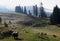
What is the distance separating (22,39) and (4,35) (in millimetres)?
10227

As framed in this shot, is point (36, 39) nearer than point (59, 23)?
Yes

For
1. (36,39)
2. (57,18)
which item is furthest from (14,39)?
(57,18)

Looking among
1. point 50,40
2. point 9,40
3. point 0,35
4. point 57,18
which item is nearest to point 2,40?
point 9,40

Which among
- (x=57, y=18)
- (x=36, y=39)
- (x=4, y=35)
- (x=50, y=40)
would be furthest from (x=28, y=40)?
(x=57, y=18)

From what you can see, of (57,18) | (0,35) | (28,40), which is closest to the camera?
(28,40)

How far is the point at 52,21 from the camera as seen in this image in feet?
382

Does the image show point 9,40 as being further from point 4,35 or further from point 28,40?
point 4,35

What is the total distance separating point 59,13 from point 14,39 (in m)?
68.4

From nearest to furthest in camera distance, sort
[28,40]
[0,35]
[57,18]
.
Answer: [28,40] → [0,35] → [57,18]

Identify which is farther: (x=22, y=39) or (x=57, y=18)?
(x=57, y=18)

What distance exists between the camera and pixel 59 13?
11719 centimetres

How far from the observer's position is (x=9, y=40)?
5219 cm

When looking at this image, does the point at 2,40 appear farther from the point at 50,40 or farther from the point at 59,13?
the point at 59,13

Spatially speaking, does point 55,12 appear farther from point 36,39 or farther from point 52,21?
point 36,39
